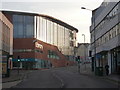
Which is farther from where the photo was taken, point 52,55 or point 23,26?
point 52,55

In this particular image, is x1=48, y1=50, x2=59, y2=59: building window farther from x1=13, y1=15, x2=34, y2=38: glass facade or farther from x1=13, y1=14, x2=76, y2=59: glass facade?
x1=13, y1=15, x2=34, y2=38: glass facade

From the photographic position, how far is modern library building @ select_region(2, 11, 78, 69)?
94.1 m

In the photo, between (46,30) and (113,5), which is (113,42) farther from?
(46,30)

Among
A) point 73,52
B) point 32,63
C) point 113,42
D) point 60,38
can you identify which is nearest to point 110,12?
point 113,42

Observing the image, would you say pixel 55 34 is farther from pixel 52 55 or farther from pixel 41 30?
pixel 41 30

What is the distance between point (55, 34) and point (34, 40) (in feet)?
71.3

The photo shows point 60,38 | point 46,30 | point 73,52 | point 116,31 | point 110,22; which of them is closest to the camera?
point 116,31

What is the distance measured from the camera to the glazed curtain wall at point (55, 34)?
3870 inches

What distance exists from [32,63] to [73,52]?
164 ft

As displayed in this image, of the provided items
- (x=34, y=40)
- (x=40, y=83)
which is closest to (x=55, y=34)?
(x=34, y=40)

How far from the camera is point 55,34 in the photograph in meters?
115

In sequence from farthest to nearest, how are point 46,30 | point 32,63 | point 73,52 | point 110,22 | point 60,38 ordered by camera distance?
point 73,52
point 60,38
point 46,30
point 32,63
point 110,22

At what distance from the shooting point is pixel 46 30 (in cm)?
10400

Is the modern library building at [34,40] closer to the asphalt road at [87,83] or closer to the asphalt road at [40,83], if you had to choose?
the asphalt road at [40,83]
